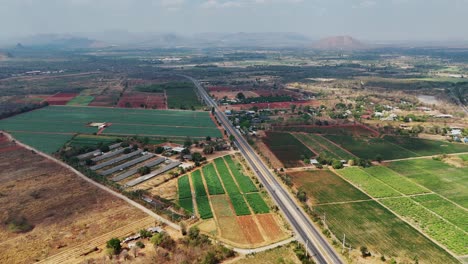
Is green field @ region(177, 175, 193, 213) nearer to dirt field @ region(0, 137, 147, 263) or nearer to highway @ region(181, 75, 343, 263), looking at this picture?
dirt field @ region(0, 137, 147, 263)

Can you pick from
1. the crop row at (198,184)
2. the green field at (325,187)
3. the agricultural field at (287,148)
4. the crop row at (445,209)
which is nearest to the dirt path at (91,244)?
the crop row at (198,184)

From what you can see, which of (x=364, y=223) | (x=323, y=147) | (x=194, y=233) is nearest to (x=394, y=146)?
(x=323, y=147)

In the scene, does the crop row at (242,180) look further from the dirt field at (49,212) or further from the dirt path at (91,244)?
the dirt field at (49,212)

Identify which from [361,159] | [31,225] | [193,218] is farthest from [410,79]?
[31,225]

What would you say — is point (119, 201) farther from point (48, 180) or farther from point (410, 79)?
point (410, 79)

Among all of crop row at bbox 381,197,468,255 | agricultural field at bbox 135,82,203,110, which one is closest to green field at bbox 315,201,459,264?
crop row at bbox 381,197,468,255

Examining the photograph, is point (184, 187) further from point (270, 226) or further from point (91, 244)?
point (91, 244)
